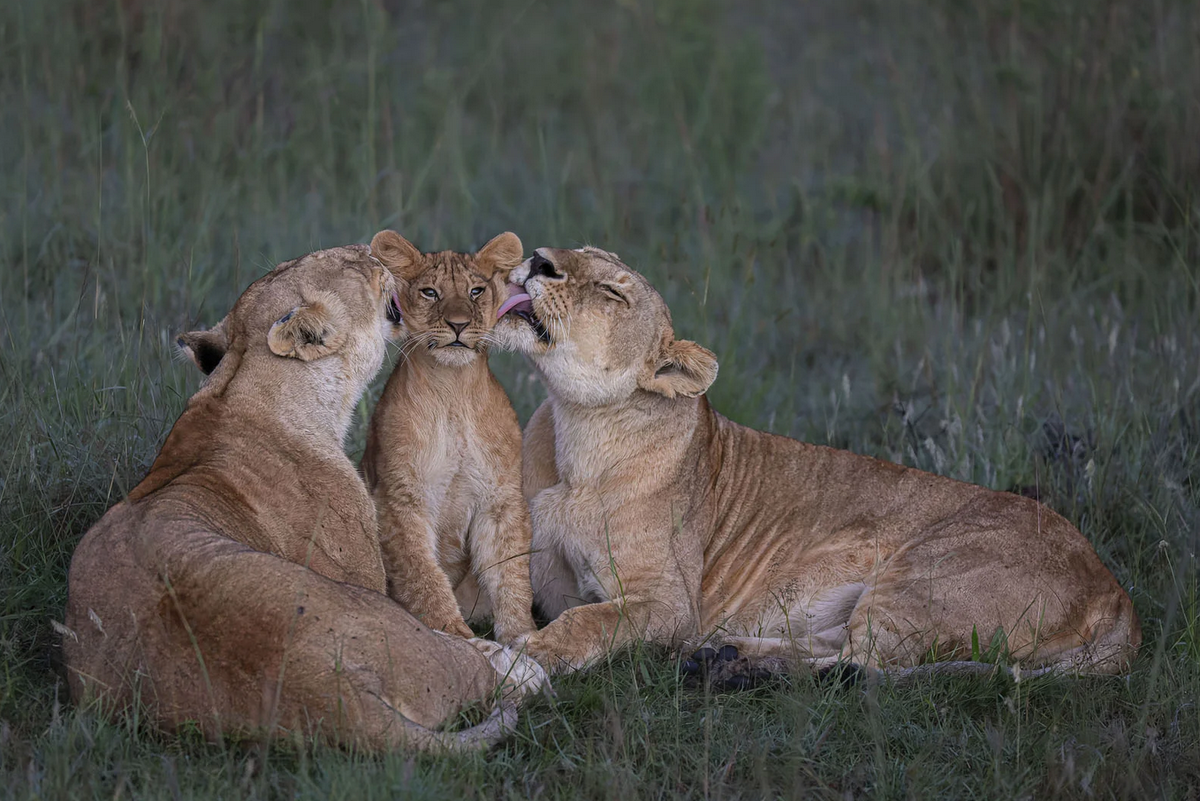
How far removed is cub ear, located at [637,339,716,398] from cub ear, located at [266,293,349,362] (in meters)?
1.00

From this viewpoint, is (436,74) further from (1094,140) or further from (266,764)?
(266,764)

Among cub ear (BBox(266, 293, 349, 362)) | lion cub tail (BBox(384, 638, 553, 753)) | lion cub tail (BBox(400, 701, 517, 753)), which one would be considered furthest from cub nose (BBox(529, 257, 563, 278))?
lion cub tail (BBox(400, 701, 517, 753))

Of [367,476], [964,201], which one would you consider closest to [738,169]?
[964,201]

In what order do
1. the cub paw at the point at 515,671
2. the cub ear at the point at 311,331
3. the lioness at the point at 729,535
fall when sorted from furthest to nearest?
the lioness at the point at 729,535 → the cub ear at the point at 311,331 → the cub paw at the point at 515,671

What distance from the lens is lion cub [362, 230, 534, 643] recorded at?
4.21 meters

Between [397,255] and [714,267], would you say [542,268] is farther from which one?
[714,267]

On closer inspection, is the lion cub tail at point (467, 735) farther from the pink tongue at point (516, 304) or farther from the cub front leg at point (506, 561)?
the pink tongue at point (516, 304)

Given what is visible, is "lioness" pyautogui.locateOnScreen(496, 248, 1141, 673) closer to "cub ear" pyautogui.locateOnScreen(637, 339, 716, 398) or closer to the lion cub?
"cub ear" pyautogui.locateOnScreen(637, 339, 716, 398)

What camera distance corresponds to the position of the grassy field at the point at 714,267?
136 inches

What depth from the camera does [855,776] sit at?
3.42 m

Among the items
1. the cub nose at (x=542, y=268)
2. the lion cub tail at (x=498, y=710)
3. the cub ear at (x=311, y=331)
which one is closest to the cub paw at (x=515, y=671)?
the lion cub tail at (x=498, y=710)

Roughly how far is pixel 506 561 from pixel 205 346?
1145 mm

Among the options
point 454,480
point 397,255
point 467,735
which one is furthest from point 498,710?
point 397,255

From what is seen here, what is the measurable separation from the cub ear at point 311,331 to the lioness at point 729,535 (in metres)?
0.51
